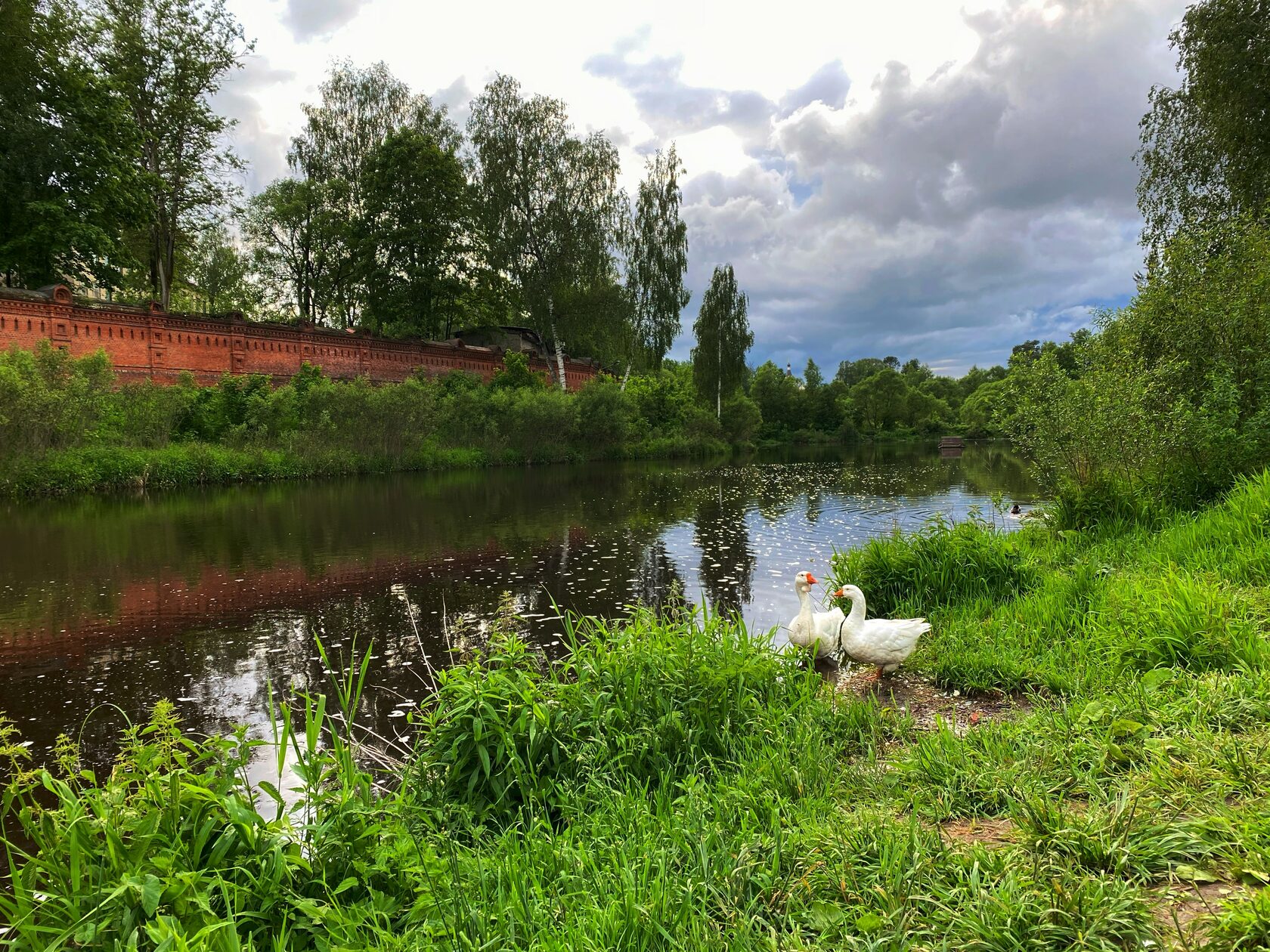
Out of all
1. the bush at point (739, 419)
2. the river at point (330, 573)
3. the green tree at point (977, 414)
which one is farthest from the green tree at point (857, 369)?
the river at point (330, 573)

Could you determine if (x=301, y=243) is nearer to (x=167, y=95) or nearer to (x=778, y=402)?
(x=167, y=95)

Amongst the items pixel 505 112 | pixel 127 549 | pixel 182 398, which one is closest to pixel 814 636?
pixel 127 549

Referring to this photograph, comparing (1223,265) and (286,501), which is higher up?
(1223,265)

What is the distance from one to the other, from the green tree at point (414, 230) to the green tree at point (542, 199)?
2439 mm

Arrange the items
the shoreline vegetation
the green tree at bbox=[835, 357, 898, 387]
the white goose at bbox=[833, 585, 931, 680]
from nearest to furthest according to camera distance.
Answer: the white goose at bbox=[833, 585, 931, 680] → the shoreline vegetation → the green tree at bbox=[835, 357, 898, 387]

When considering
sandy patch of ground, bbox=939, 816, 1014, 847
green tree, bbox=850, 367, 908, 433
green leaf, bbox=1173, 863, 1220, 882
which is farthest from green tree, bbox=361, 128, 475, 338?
green tree, bbox=850, 367, 908, 433

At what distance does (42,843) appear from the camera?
229 cm

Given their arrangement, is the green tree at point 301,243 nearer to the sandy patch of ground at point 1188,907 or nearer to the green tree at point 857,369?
the sandy patch of ground at point 1188,907

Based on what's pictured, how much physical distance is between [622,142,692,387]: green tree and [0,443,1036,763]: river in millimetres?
20256

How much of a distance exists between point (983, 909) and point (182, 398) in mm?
29552

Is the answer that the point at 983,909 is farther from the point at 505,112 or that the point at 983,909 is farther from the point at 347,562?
the point at 505,112

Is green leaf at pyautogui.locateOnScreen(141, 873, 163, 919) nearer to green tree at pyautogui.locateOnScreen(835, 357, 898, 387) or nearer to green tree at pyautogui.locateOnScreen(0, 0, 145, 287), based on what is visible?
green tree at pyautogui.locateOnScreen(0, 0, 145, 287)

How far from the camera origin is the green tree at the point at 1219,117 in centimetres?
1420

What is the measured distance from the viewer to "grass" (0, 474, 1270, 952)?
204 centimetres
